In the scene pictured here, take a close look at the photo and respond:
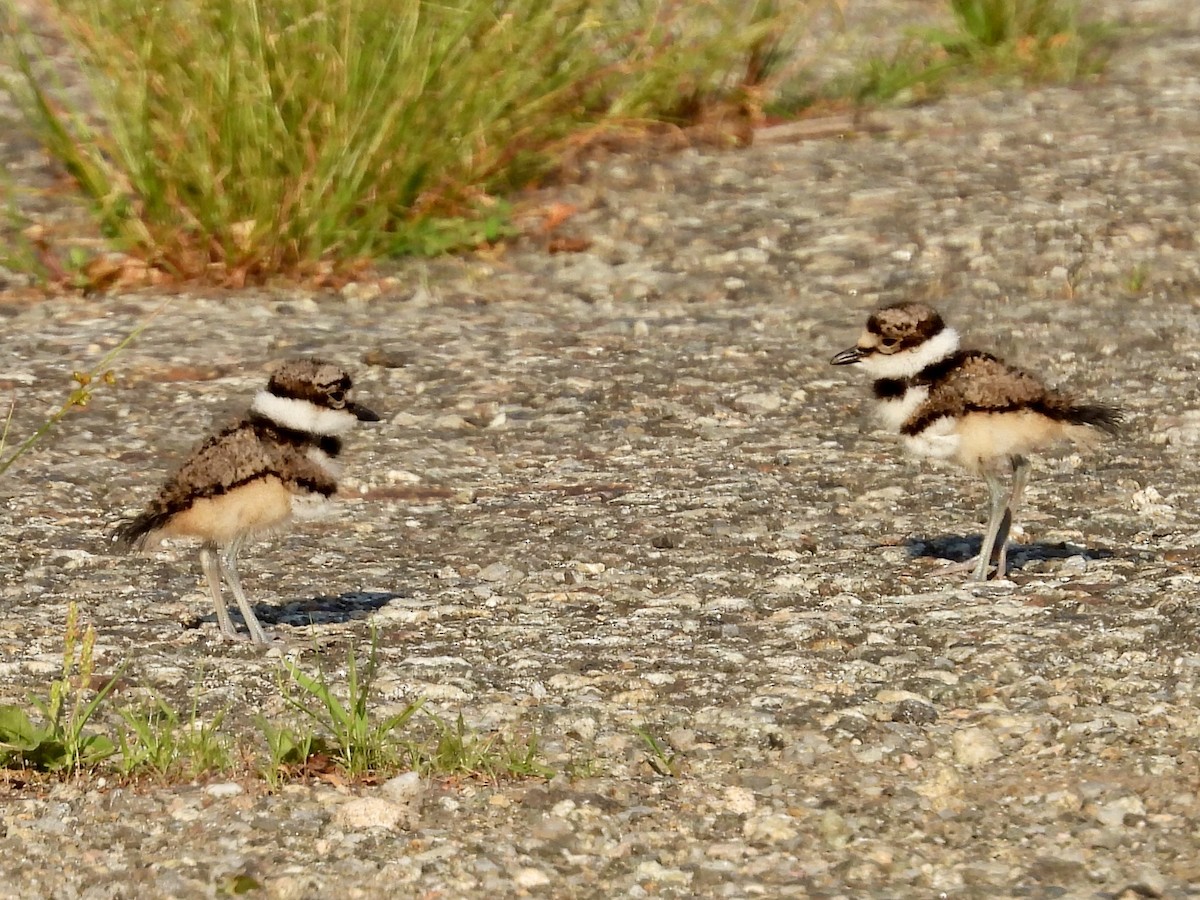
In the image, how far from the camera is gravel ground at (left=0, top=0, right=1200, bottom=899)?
13.3 ft

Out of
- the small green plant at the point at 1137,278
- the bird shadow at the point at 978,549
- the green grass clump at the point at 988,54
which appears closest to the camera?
the bird shadow at the point at 978,549

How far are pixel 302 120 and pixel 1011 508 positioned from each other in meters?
4.36

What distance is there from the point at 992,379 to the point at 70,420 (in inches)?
148

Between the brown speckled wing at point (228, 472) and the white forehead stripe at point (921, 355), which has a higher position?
the white forehead stripe at point (921, 355)

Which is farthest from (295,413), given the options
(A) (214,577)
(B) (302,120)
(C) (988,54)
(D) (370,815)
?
(C) (988,54)

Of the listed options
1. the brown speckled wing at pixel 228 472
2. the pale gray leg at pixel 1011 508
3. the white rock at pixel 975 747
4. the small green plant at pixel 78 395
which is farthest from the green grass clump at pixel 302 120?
the white rock at pixel 975 747

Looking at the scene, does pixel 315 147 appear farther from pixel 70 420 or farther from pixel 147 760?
pixel 147 760

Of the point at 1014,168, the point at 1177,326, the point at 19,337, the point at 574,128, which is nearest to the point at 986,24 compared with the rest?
the point at 1014,168

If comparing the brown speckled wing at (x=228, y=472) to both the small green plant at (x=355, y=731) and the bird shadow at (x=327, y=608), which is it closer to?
the bird shadow at (x=327, y=608)

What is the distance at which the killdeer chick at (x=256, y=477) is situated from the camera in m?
5.13

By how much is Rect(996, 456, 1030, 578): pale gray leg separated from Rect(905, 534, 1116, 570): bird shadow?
12 cm

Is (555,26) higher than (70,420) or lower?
higher

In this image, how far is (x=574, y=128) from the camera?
10.1 meters

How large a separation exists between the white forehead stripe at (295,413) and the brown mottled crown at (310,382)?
1 cm
